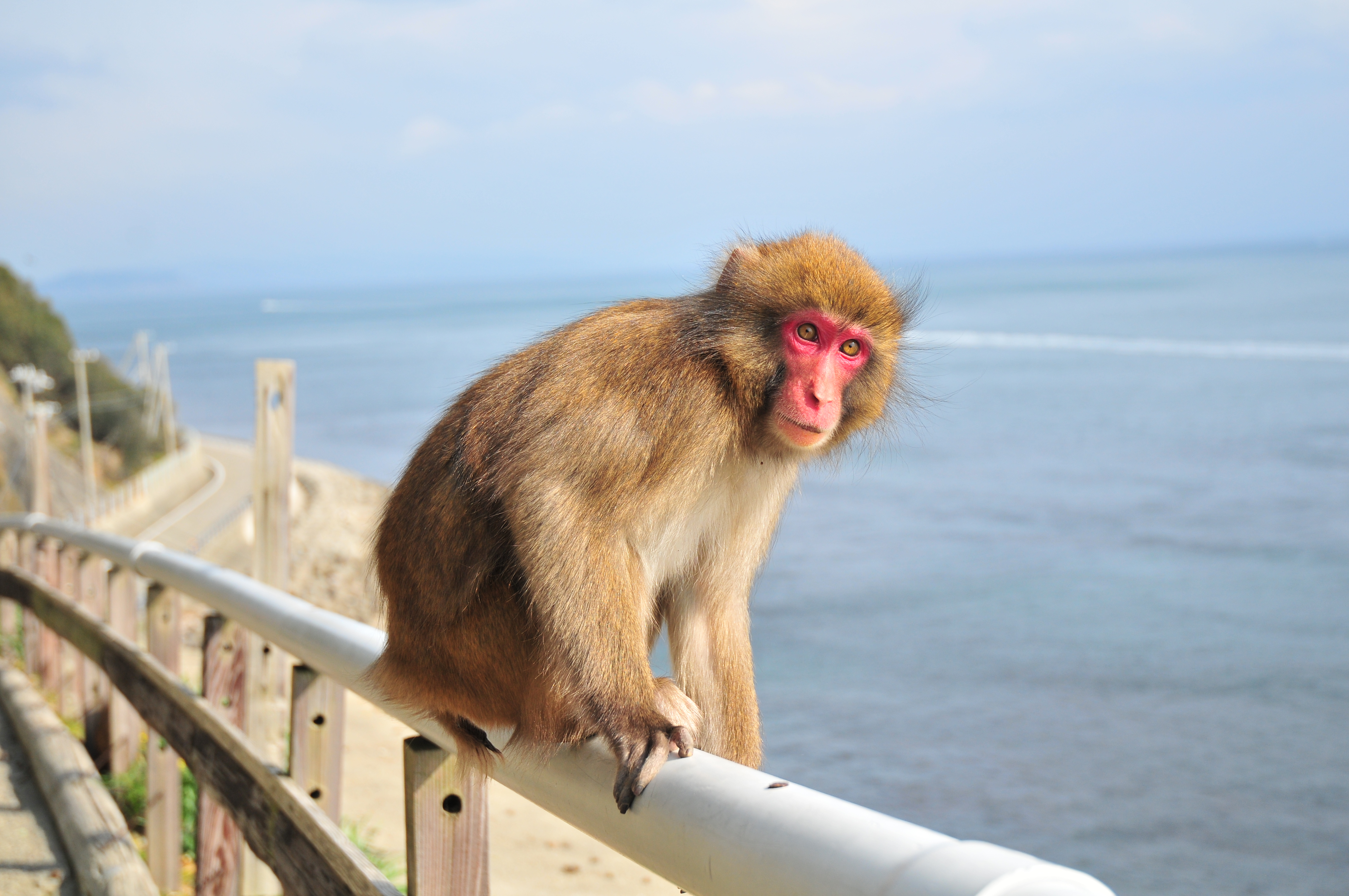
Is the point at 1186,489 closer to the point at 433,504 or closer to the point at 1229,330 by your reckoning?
the point at 433,504

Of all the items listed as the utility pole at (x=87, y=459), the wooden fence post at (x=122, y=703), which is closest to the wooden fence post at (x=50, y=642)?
the wooden fence post at (x=122, y=703)

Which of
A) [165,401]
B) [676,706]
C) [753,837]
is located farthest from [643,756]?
[165,401]

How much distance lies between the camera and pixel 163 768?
3.46m

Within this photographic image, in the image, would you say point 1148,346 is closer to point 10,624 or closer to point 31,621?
point 10,624

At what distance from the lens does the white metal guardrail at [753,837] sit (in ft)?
2.51

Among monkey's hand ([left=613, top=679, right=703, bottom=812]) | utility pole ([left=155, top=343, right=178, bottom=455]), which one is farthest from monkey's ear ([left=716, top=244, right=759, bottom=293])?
utility pole ([left=155, top=343, right=178, bottom=455])

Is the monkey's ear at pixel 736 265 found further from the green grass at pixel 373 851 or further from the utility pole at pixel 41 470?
the utility pole at pixel 41 470

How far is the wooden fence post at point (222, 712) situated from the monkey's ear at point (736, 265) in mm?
1510

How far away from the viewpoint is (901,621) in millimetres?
21188

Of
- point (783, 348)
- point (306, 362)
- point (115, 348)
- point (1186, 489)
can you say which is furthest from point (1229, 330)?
point (115, 348)

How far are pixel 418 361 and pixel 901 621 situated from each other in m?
66.3

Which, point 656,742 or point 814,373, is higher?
point 814,373

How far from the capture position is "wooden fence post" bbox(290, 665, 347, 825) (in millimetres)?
2293

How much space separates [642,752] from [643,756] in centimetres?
4
